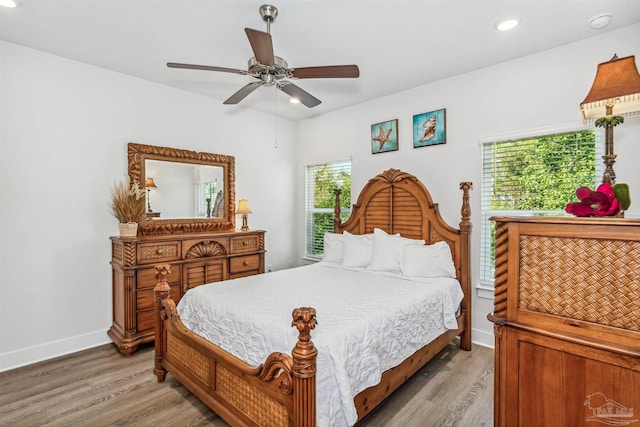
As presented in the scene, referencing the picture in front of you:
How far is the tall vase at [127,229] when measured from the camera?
314 cm

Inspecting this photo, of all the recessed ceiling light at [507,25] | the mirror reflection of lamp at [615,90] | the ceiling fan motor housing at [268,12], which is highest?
the recessed ceiling light at [507,25]

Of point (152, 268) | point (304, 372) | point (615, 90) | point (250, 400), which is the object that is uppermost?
point (615, 90)

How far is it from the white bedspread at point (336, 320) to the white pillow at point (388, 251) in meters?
0.24

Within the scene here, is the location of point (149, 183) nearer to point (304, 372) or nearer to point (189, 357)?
point (189, 357)

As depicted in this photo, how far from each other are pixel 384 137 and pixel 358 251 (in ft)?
4.93

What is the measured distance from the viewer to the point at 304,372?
1386 millimetres

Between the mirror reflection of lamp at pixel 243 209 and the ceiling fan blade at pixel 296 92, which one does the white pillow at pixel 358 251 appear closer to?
the mirror reflection of lamp at pixel 243 209

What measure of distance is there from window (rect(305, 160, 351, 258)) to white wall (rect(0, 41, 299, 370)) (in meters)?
2.00

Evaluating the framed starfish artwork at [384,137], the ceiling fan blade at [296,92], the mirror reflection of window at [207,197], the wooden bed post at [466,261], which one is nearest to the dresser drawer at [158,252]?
the mirror reflection of window at [207,197]

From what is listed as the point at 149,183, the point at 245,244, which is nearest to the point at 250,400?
the point at 245,244

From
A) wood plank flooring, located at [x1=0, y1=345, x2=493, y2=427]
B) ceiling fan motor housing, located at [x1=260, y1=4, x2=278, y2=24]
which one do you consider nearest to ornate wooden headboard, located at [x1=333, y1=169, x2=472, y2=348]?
wood plank flooring, located at [x1=0, y1=345, x2=493, y2=427]

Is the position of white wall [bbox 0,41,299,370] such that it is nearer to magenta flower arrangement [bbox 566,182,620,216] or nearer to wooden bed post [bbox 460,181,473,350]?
wooden bed post [bbox 460,181,473,350]

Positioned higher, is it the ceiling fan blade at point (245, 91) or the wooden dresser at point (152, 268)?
the ceiling fan blade at point (245, 91)

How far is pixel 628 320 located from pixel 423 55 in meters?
2.61
